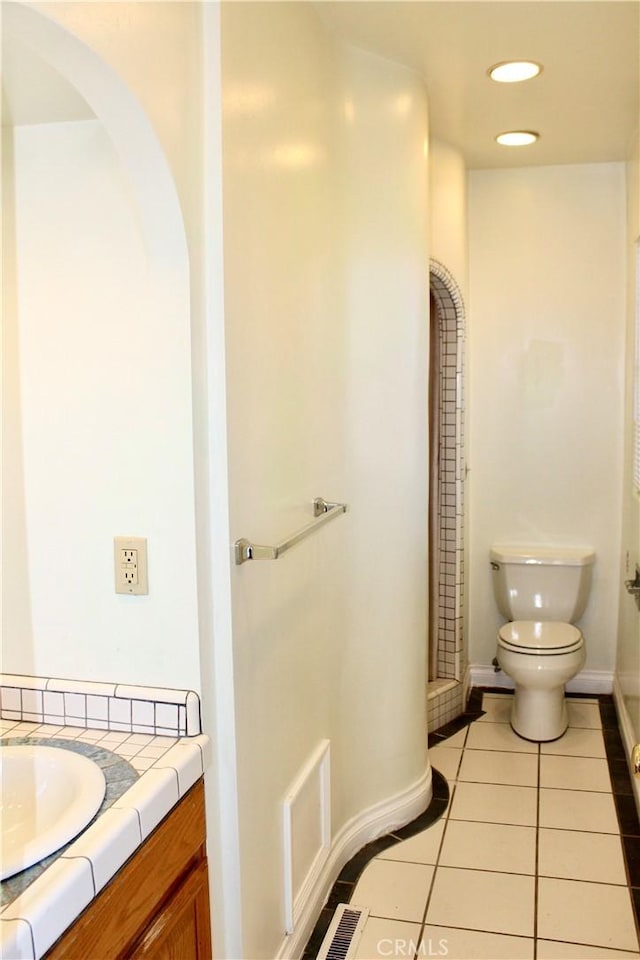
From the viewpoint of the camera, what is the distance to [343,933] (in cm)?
214

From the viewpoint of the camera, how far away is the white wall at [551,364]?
3.60 m

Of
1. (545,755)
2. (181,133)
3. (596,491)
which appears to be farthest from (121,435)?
(596,491)

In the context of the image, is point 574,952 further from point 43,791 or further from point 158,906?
point 43,791

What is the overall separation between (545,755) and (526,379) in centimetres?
165

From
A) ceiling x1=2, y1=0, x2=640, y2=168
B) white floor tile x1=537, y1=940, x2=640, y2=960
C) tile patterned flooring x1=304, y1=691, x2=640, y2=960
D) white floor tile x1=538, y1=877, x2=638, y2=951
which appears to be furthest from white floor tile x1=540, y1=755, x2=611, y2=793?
ceiling x1=2, y1=0, x2=640, y2=168

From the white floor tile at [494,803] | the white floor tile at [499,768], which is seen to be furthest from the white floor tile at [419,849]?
the white floor tile at [499,768]

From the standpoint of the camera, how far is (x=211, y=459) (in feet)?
5.21

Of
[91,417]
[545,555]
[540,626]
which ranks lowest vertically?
[540,626]

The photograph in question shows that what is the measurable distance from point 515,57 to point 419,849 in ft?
8.10

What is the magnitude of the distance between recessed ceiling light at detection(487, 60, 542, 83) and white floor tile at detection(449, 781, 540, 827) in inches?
95.9

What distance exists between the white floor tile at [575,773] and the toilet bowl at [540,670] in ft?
0.56

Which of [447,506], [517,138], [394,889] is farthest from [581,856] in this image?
[517,138]

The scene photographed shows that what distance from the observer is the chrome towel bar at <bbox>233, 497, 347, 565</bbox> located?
5.38 ft

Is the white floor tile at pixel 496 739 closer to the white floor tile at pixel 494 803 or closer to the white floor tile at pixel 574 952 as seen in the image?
the white floor tile at pixel 494 803
